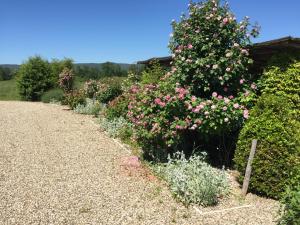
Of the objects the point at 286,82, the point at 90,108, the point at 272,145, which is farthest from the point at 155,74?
the point at 272,145

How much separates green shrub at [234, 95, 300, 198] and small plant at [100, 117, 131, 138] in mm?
4766

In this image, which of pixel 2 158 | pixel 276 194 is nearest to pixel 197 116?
pixel 276 194

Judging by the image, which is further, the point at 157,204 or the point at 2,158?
the point at 2,158

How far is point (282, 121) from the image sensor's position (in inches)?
205

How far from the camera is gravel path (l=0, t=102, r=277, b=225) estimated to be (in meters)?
4.50

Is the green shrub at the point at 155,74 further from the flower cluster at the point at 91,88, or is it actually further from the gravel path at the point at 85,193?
the flower cluster at the point at 91,88

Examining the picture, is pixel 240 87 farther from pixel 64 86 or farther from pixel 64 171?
pixel 64 86

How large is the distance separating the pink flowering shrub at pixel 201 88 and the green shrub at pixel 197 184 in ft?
2.72

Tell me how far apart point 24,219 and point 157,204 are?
73.6 inches

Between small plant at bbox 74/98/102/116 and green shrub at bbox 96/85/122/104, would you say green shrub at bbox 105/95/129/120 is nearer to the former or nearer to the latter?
small plant at bbox 74/98/102/116

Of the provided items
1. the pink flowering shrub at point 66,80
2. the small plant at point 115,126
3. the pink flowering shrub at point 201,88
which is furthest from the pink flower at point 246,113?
the pink flowering shrub at point 66,80

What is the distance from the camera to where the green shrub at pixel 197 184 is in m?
4.99

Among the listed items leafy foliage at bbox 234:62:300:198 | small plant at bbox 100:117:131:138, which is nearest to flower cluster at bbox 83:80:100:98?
small plant at bbox 100:117:131:138

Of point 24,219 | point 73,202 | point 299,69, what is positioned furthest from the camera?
point 299,69
